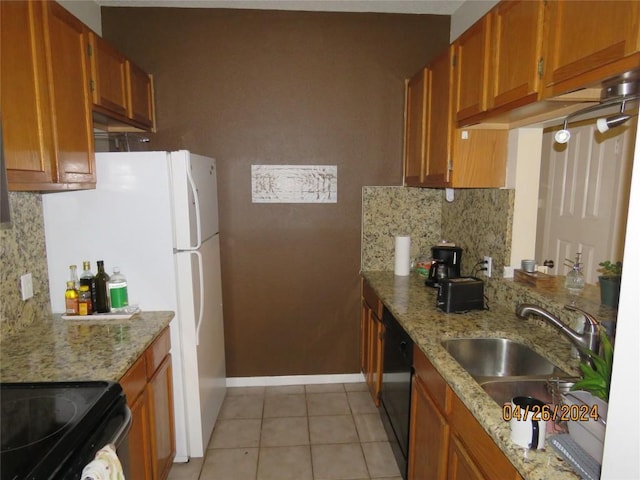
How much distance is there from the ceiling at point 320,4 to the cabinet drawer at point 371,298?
2010mm

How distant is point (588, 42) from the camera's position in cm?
120

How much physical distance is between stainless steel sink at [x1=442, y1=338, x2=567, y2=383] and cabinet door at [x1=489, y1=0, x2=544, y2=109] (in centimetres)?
105

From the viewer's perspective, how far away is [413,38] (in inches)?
120

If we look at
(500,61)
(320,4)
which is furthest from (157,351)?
(320,4)

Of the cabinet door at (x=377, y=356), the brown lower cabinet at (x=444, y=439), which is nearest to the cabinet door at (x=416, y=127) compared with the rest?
the cabinet door at (x=377, y=356)

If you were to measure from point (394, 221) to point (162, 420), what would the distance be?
6.90 ft

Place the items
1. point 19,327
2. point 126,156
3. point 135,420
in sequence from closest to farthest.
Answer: point 135,420 < point 19,327 < point 126,156

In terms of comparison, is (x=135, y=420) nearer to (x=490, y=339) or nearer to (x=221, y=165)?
(x=490, y=339)

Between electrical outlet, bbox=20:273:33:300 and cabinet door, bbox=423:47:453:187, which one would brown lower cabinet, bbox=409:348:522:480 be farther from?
electrical outlet, bbox=20:273:33:300

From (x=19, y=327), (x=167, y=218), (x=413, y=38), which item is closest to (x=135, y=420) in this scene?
(x=19, y=327)

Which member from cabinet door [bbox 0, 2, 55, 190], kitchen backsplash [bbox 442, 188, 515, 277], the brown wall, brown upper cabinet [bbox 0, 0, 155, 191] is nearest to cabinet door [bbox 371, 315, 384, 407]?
the brown wall

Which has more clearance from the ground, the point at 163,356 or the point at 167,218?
the point at 167,218

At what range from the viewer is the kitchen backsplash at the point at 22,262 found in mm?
1863

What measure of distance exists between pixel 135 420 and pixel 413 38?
3.03m
